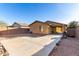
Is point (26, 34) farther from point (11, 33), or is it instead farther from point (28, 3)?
point (28, 3)

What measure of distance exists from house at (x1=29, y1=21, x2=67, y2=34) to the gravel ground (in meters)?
0.22

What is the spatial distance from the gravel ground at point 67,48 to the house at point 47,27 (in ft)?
0.73

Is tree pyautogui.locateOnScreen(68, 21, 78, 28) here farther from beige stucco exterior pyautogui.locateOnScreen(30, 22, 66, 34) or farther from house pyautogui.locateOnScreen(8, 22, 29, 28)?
house pyautogui.locateOnScreen(8, 22, 29, 28)

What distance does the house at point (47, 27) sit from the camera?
3656 mm

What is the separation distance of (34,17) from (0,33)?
26.1 inches

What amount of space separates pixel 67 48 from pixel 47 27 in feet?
1.71

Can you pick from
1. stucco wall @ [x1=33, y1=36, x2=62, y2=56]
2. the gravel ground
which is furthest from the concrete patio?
the gravel ground

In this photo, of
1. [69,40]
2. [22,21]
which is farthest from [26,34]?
[69,40]

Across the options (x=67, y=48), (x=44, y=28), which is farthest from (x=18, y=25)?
(x=67, y=48)

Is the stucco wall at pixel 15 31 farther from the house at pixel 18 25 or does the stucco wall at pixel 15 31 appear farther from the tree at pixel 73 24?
the tree at pixel 73 24

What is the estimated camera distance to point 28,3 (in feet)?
11.6

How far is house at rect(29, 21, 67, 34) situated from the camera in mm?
3656

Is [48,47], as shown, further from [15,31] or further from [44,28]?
[15,31]

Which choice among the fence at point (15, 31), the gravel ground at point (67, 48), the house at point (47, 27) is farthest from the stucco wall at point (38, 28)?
the gravel ground at point (67, 48)
